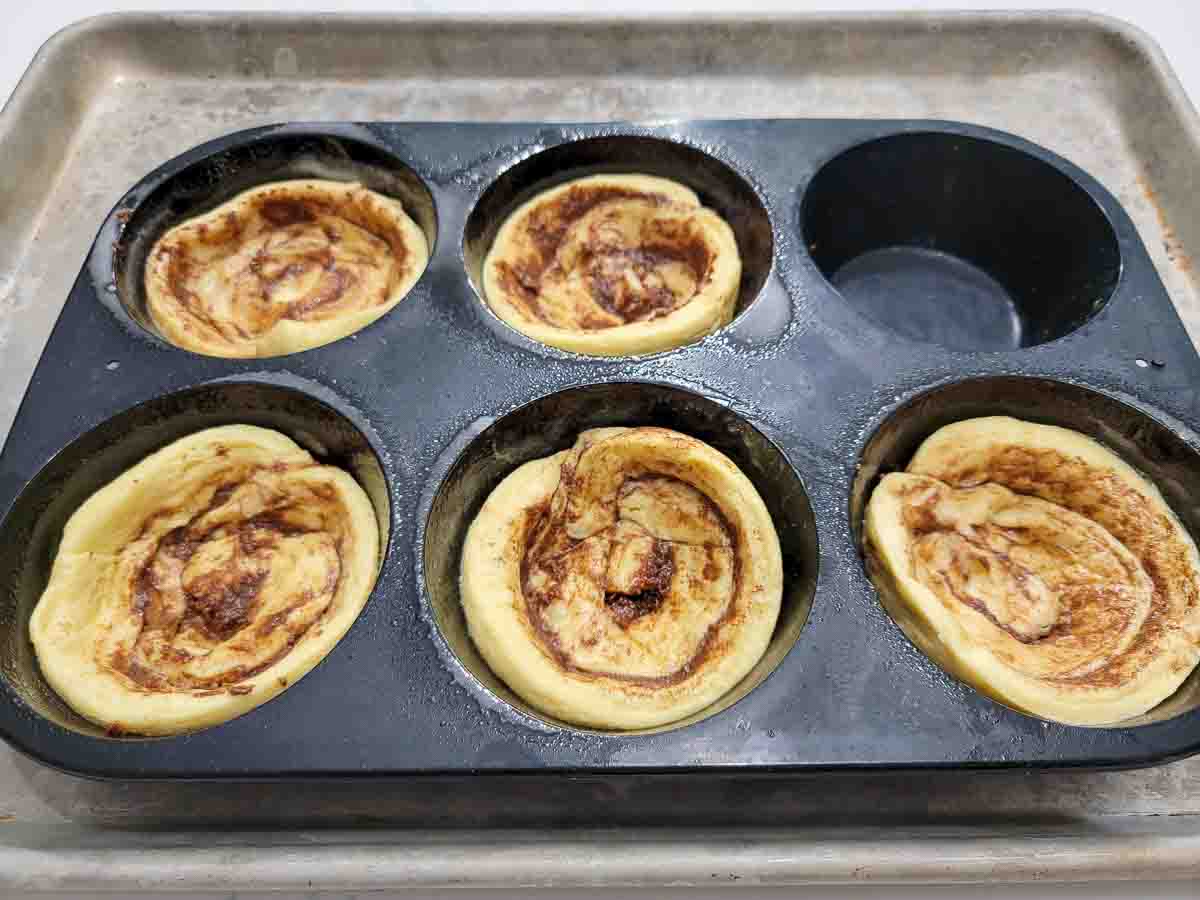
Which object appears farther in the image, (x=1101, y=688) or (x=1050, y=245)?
(x=1050, y=245)

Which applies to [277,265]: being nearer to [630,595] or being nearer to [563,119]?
[563,119]

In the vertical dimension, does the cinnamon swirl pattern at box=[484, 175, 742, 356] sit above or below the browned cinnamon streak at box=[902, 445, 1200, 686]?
above

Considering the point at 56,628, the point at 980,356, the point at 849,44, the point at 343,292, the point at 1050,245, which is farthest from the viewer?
the point at 849,44

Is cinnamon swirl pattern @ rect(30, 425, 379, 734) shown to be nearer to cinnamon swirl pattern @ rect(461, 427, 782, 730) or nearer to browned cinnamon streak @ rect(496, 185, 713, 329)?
cinnamon swirl pattern @ rect(461, 427, 782, 730)

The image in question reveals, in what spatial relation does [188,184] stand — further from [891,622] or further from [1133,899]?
[1133,899]

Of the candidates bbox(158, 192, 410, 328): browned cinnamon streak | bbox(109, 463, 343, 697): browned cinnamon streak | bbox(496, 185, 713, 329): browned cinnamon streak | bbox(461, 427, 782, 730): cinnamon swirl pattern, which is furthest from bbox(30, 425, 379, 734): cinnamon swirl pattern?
bbox(496, 185, 713, 329): browned cinnamon streak

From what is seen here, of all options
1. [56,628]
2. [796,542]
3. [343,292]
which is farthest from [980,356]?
[56,628]

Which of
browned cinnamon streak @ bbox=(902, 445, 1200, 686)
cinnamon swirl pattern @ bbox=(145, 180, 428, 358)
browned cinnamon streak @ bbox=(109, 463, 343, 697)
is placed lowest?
browned cinnamon streak @ bbox=(109, 463, 343, 697)
